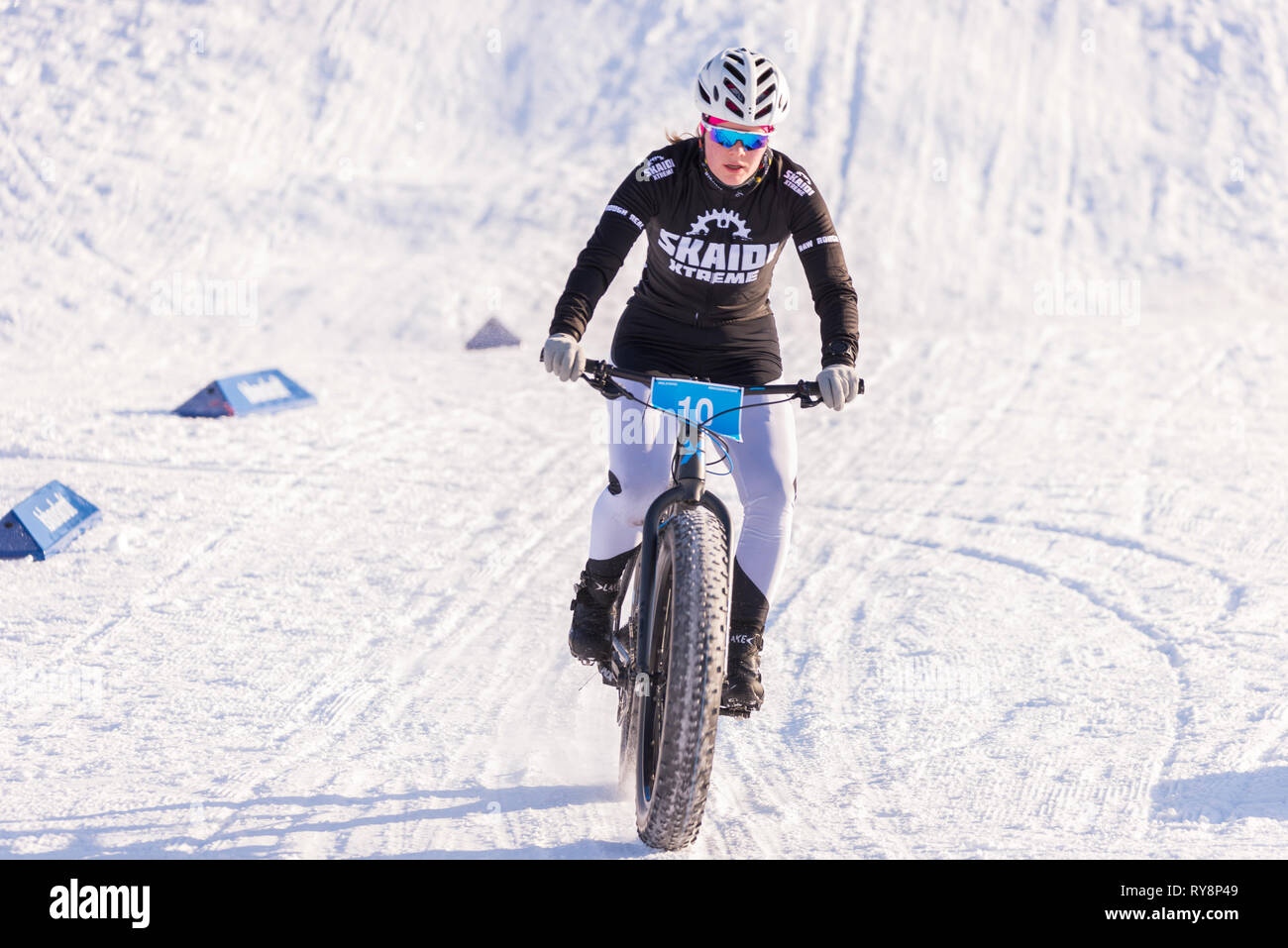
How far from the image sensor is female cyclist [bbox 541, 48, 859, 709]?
400 cm

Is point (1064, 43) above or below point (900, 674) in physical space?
above

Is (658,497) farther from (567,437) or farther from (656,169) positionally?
(567,437)

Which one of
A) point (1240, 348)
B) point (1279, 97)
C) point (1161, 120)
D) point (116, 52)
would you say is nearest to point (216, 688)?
point (1240, 348)

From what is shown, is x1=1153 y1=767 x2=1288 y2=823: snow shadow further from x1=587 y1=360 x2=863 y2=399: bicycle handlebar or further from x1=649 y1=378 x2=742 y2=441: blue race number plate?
x1=649 y1=378 x2=742 y2=441: blue race number plate

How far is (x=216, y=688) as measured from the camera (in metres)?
5.27

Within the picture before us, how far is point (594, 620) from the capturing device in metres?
4.40

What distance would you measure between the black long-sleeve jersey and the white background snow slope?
1416 mm

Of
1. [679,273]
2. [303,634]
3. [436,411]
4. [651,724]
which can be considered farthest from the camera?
[436,411]

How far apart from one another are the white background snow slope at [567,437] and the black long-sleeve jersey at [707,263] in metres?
1.42

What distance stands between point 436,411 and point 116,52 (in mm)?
10171
